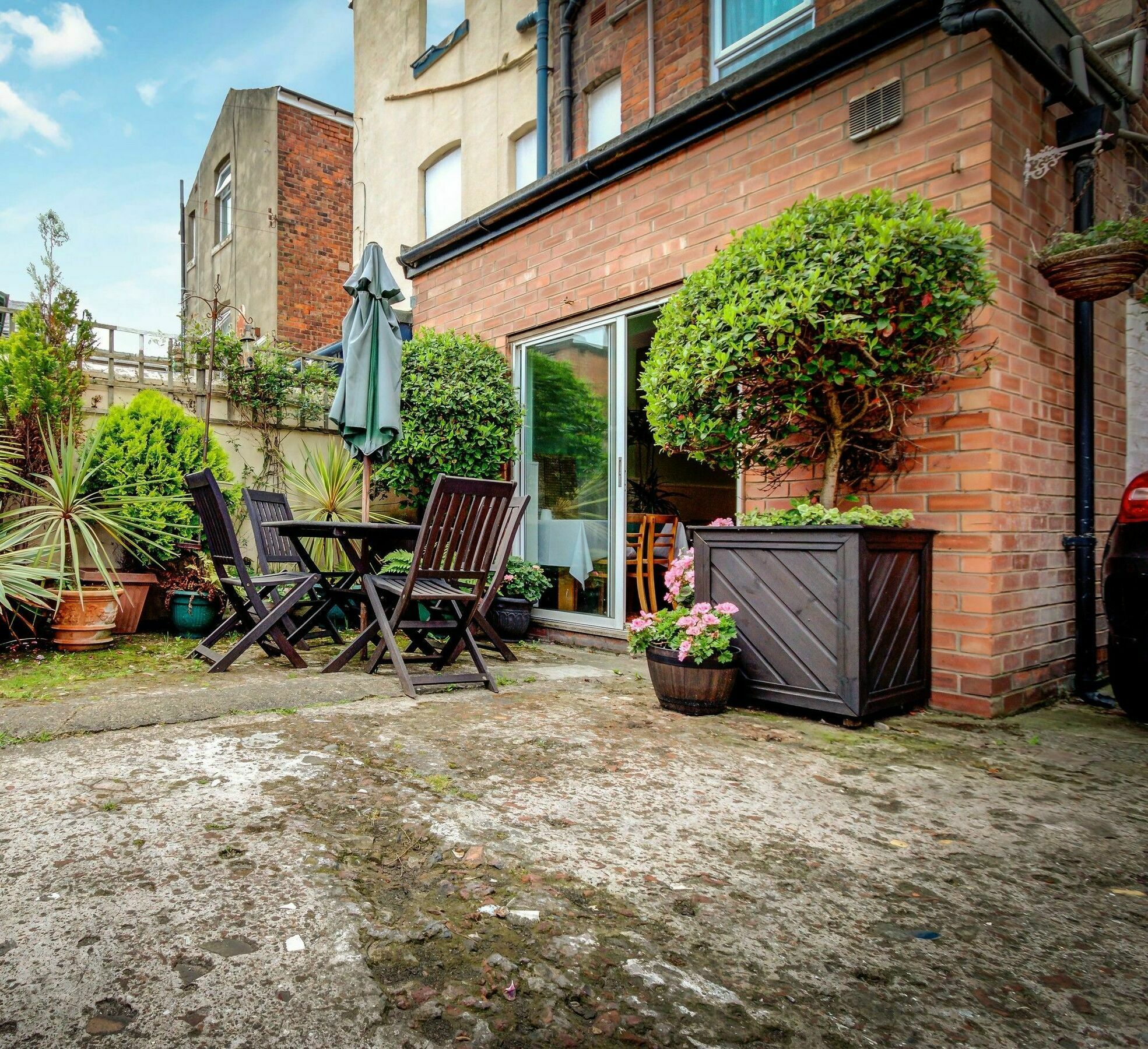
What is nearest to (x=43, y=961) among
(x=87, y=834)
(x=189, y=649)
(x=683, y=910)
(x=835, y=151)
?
(x=87, y=834)

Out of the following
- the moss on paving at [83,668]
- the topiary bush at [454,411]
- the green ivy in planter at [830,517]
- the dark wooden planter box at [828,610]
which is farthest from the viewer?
the topiary bush at [454,411]

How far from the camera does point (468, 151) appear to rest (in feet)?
32.3

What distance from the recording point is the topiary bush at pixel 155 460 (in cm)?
550

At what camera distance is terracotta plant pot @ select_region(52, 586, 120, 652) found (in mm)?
4676

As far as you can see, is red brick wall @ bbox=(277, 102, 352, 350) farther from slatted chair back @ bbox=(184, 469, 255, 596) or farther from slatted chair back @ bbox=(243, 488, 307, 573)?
slatted chair back @ bbox=(184, 469, 255, 596)

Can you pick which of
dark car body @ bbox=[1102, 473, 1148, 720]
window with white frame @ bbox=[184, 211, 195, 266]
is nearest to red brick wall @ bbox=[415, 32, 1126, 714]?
dark car body @ bbox=[1102, 473, 1148, 720]

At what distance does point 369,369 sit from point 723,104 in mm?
2904

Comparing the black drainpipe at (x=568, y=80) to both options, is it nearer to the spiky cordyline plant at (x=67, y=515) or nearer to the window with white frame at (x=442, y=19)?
the window with white frame at (x=442, y=19)

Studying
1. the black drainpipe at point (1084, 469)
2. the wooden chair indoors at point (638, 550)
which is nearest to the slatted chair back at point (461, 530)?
the wooden chair indoors at point (638, 550)

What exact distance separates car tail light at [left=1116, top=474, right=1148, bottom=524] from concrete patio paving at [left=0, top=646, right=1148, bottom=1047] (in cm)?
94

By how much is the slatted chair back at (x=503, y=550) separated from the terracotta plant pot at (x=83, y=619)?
2389mm

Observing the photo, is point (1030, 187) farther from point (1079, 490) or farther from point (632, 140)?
point (632, 140)

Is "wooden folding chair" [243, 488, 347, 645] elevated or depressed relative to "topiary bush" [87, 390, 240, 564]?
depressed

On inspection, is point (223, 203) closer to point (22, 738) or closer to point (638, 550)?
point (638, 550)
